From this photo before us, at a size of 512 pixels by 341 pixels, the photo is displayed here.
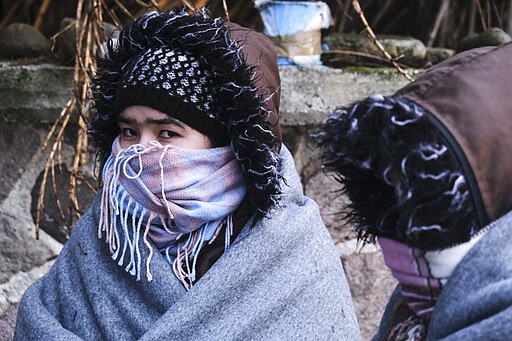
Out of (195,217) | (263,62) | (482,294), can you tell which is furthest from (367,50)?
(482,294)

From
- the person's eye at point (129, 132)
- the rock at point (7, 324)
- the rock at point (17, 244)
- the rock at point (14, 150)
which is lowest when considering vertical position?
the rock at point (7, 324)

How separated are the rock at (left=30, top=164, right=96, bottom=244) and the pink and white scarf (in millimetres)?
1469

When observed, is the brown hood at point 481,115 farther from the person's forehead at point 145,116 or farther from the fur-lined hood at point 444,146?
the person's forehead at point 145,116

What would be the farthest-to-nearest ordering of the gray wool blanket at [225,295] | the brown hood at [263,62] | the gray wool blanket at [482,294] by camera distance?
the brown hood at [263,62], the gray wool blanket at [225,295], the gray wool blanket at [482,294]

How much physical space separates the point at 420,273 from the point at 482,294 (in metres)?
0.14

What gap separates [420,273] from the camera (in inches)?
49.7

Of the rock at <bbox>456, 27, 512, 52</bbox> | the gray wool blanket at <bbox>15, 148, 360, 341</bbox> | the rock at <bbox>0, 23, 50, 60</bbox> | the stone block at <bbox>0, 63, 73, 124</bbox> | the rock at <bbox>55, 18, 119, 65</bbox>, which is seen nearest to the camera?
the gray wool blanket at <bbox>15, 148, 360, 341</bbox>

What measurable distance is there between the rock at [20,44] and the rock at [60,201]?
1.56 feet

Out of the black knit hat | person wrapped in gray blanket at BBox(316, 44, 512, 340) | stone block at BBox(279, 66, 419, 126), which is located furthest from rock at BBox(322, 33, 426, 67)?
person wrapped in gray blanket at BBox(316, 44, 512, 340)

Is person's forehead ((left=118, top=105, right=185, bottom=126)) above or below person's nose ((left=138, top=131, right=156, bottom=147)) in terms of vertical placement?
above

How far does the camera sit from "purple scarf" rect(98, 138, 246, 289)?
72.7 inches

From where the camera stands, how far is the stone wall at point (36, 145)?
2.49 m

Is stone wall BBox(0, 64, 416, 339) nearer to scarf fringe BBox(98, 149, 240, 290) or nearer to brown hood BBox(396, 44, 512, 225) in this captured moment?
scarf fringe BBox(98, 149, 240, 290)

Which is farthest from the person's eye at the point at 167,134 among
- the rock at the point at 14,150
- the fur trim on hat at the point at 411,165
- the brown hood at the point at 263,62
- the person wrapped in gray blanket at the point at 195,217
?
the rock at the point at 14,150
